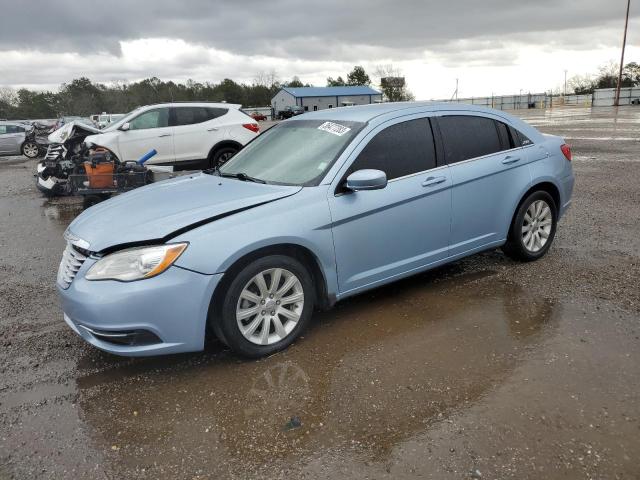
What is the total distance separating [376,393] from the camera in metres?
3.13

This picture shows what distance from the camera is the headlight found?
3.17 meters

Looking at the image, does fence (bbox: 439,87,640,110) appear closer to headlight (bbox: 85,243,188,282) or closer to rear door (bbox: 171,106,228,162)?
rear door (bbox: 171,106,228,162)

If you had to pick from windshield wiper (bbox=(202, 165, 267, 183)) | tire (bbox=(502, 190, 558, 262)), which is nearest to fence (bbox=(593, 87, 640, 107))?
tire (bbox=(502, 190, 558, 262))

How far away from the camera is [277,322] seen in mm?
3604

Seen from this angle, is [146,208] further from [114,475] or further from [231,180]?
[114,475]

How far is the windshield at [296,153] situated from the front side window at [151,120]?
6779mm

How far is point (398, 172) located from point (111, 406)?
8.69 ft

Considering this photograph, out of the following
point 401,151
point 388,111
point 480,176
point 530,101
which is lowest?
point 530,101

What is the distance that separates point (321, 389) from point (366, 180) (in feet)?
4.79

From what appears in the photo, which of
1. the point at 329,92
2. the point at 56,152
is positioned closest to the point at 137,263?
the point at 56,152

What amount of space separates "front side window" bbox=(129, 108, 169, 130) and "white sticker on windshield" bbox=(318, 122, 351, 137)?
7.47 meters

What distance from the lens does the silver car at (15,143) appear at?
23.4m

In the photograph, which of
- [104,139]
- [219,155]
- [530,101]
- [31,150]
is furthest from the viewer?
[530,101]

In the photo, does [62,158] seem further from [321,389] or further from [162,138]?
[321,389]
